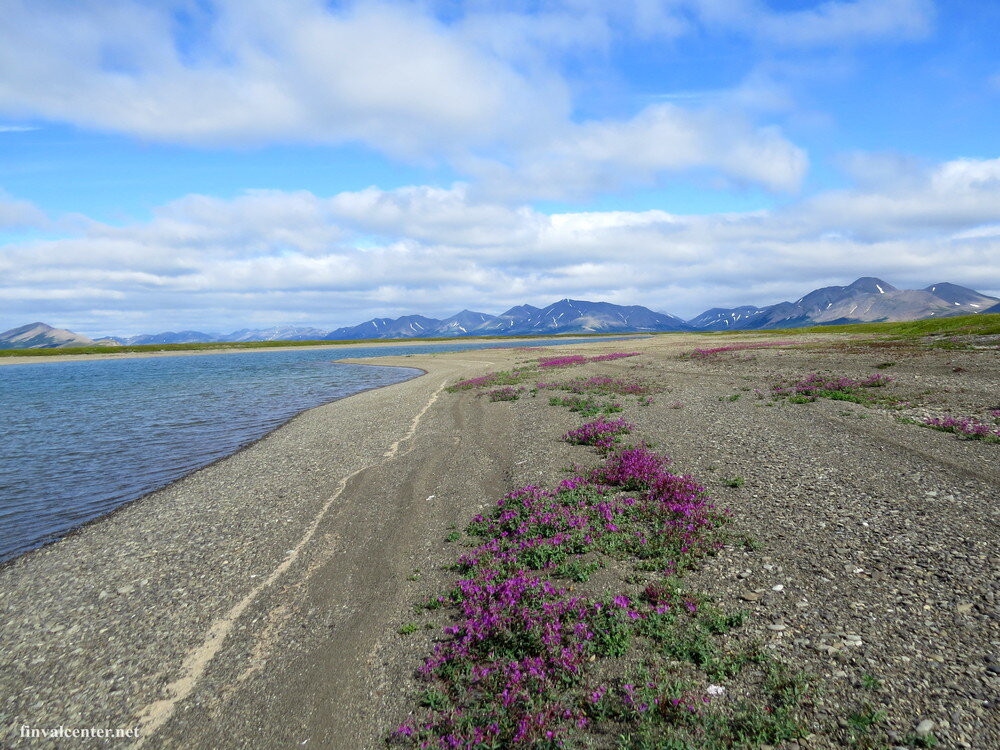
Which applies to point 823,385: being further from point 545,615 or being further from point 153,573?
point 153,573

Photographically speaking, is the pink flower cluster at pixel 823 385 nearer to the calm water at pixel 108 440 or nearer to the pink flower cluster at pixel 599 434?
the pink flower cluster at pixel 599 434

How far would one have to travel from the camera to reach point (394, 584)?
1171 centimetres

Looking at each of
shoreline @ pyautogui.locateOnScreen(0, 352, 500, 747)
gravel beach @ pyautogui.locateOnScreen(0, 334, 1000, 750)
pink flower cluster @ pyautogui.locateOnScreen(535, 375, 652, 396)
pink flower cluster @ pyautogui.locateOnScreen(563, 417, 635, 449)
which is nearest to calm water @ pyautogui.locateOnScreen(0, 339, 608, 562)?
shoreline @ pyautogui.locateOnScreen(0, 352, 500, 747)

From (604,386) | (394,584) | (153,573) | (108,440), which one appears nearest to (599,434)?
(394,584)

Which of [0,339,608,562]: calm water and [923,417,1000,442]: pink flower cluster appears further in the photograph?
[0,339,608,562]: calm water

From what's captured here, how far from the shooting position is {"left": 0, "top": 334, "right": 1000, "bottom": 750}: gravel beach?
7.58 meters

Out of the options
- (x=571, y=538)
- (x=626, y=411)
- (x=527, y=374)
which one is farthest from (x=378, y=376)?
(x=571, y=538)

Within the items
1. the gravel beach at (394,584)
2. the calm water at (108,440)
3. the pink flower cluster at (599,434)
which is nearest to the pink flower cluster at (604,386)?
the pink flower cluster at (599,434)

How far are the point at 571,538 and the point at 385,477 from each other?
1078 centimetres

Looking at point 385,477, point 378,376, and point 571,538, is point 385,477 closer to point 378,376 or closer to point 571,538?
point 571,538

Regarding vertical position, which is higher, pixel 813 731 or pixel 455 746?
pixel 813 731

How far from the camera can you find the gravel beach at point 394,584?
7.58 meters

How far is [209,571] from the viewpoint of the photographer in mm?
13242

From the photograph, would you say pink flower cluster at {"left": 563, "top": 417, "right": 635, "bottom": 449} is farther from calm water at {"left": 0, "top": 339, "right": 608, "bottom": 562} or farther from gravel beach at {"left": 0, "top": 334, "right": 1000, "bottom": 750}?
calm water at {"left": 0, "top": 339, "right": 608, "bottom": 562}
